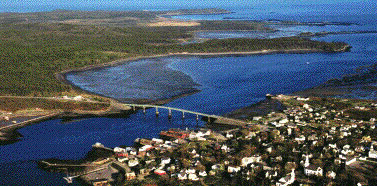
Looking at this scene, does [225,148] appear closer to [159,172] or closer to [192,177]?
[192,177]

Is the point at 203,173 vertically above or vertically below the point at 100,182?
above

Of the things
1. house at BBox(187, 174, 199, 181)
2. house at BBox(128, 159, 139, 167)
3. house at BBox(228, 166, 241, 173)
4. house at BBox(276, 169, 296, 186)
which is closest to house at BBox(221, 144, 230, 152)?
house at BBox(228, 166, 241, 173)

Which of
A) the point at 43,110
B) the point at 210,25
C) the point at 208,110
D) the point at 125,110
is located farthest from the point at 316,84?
the point at 210,25

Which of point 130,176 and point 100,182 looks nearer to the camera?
point 100,182

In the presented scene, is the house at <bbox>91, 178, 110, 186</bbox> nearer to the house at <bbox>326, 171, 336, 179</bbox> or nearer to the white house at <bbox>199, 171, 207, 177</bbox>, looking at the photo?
the white house at <bbox>199, 171, 207, 177</bbox>

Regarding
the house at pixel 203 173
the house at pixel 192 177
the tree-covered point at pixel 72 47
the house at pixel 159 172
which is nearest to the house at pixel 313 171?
the house at pixel 203 173

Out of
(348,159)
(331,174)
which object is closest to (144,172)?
(331,174)

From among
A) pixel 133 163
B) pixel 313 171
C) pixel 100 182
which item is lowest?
pixel 100 182
